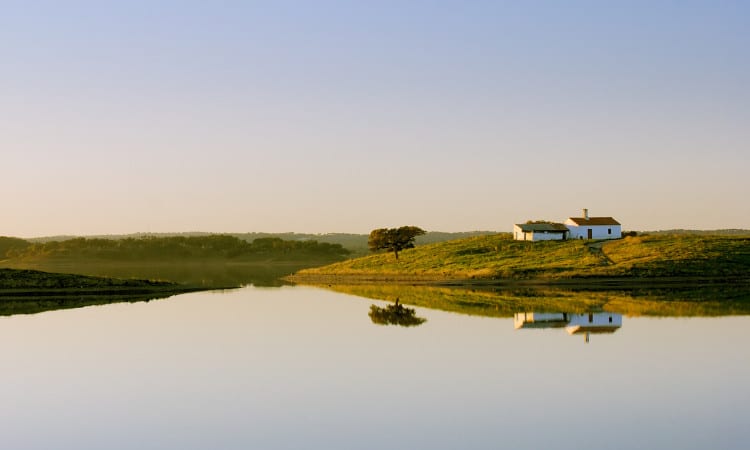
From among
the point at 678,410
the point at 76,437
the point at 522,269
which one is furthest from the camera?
the point at 522,269

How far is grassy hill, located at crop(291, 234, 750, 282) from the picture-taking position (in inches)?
4033

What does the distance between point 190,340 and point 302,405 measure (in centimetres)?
2012

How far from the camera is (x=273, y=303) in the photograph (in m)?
76.1

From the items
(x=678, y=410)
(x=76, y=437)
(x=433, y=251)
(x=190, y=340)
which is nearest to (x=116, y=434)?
(x=76, y=437)

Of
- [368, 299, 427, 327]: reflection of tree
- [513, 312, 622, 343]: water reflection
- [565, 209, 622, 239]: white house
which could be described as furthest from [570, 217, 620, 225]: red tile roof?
[513, 312, 622, 343]: water reflection

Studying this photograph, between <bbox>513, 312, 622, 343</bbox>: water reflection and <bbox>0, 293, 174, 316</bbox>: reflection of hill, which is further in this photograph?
<bbox>0, 293, 174, 316</bbox>: reflection of hill

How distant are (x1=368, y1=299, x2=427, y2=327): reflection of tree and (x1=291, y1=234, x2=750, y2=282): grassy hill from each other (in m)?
36.2

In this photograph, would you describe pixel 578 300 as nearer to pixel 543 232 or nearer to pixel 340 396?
pixel 340 396

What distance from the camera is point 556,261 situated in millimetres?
112250

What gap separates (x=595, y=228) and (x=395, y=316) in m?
80.6

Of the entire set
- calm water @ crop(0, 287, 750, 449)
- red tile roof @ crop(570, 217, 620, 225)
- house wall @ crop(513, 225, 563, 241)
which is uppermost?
red tile roof @ crop(570, 217, 620, 225)

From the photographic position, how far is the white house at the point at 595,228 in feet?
443

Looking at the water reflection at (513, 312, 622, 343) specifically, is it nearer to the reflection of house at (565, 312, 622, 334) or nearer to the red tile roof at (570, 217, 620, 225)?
the reflection of house at (565, 312, 622, 334)

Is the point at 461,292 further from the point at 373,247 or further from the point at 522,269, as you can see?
the point at 373,247
